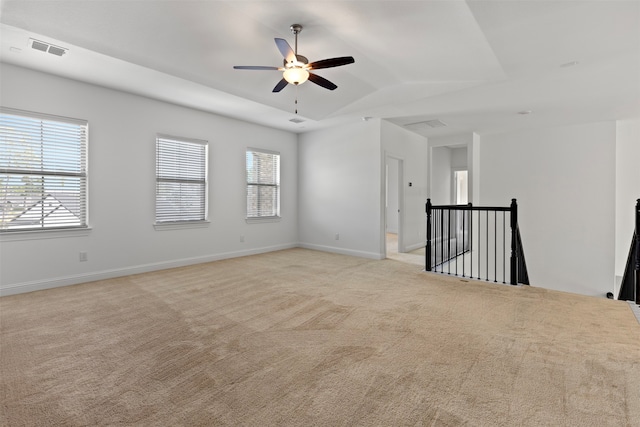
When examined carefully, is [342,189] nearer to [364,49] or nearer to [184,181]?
[184,181]

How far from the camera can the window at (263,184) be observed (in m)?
6.62

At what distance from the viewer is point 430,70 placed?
3.96m

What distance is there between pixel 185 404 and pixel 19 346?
5.82 ft

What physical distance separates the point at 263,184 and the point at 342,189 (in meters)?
1.70

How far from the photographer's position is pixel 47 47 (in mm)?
3375

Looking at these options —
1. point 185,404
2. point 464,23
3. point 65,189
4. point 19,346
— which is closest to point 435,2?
point 464,23

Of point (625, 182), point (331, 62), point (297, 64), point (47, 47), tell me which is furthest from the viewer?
point (625, 182)

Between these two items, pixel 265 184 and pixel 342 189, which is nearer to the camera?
pixel 342 189

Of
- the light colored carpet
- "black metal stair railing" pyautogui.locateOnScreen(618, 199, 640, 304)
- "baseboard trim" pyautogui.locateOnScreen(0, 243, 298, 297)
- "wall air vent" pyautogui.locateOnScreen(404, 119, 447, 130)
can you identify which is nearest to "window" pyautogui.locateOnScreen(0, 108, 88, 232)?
"baseboard trim" pyautogui.locateOnScreen(0, 243, 298, 297)

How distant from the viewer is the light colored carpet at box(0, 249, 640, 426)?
1.77 metres

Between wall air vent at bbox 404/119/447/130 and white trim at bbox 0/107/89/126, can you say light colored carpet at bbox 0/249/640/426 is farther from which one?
wall air vent at bbox 404/119/447/130

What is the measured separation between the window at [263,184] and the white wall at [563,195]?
4915mm

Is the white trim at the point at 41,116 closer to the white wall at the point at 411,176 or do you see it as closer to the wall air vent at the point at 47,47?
the wall air vent at the point at 47,47

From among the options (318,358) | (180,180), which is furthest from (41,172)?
(318,358)
